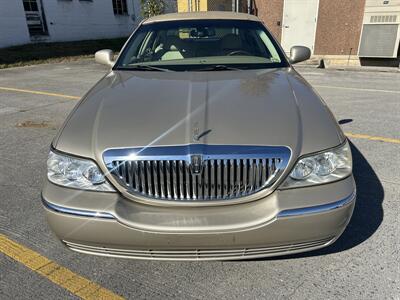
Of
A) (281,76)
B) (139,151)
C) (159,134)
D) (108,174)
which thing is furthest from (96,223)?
(281,76)

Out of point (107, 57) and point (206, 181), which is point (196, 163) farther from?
point (107, 57)

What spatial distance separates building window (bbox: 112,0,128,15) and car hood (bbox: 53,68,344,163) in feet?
75.0

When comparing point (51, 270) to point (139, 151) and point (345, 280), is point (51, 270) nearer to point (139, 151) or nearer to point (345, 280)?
point (139, 151)

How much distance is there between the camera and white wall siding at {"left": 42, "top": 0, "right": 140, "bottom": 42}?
20.3m

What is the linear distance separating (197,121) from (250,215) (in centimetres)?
64

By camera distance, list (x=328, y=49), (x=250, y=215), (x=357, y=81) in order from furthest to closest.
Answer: (x=328, y=49) → (x=357, y=81) → (x=250, y=215)

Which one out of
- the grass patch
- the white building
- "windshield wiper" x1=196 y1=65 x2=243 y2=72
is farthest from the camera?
the white building

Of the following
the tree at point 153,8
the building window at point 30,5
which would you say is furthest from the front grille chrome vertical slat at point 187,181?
the building window at point 30,5

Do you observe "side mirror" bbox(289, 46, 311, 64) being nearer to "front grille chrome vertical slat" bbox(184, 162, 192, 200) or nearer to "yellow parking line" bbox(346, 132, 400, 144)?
"yellow parking line" bbox(346, 132, 400, 144)

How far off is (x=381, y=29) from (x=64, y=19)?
17.1 metres

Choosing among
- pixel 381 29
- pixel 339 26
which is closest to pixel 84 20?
pixel 339 26

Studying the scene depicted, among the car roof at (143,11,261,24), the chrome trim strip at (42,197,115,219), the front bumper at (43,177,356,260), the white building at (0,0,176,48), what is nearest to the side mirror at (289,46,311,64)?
the car roof at (143,11,261,24)

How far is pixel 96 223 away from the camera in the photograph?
1.94 metres

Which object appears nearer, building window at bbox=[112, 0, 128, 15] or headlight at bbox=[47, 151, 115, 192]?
headlight at bbox=[47, 151, 115, 192]
